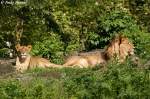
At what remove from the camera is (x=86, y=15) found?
65.1ft

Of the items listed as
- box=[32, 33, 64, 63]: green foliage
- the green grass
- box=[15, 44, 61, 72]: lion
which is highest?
the green grass

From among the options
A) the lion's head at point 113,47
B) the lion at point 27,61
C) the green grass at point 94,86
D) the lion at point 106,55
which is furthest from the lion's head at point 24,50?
the green grass at point 94,86

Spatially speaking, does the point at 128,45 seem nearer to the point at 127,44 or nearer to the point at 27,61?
the point at 127,44

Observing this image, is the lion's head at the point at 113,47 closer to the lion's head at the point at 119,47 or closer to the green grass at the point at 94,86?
the lion's head at the point at 119,47

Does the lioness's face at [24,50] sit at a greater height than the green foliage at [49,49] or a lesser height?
greater

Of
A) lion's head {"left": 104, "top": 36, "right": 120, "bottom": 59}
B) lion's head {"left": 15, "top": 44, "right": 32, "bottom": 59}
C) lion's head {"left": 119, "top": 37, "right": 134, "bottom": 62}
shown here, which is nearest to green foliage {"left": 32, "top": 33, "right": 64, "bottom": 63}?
lion's head {"left": 15, "top": 44, "right": 32, "bottom": 59}

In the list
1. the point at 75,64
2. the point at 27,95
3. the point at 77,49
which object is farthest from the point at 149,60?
the point at 77,49

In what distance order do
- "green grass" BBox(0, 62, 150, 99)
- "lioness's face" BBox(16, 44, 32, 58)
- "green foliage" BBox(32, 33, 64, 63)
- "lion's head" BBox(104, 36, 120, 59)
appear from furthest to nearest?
"green foliage" BBox(32, 33, 64, 63) → "lion's head" BBox(104, 36, 120, 59) → "lioness's face" BBox(16, 44, 32, 58) → "green grass" BBox(0, 62, 150, 99)

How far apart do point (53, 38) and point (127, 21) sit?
7.54ft

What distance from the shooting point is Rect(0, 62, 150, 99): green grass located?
1039 cm

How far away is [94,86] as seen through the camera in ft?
35.2

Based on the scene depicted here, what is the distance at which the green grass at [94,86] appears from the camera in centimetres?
1039

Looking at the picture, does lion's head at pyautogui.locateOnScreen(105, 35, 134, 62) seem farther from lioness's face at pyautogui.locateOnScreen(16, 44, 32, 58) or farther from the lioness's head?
lioness's face at pyautogui.locateOnScreen(16, 44, 32, 58)

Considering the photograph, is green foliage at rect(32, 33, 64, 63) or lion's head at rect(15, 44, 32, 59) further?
green foliage at rect(32, 33, 64, 63)
